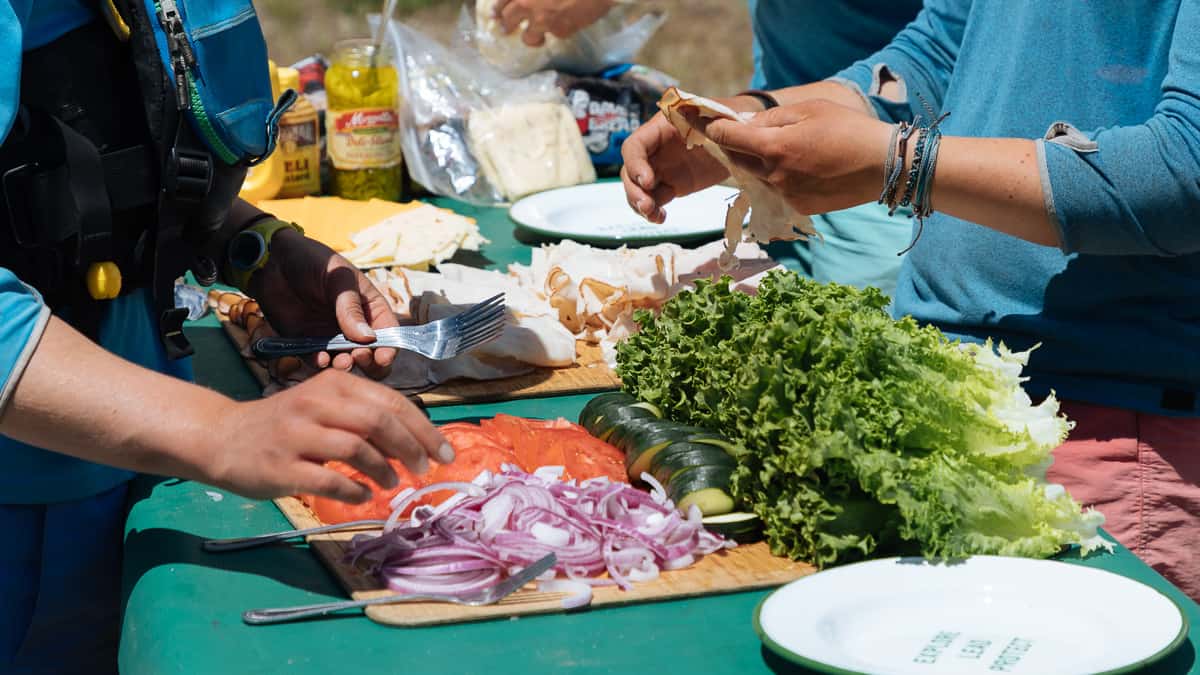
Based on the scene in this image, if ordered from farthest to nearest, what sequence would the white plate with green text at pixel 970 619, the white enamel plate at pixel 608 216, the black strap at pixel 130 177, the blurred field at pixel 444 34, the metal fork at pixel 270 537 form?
the blurred field at pixel 444 34
the white enamel plate at pixel 608 216
the black strap at pixel 130 177
the metal fork at pixel 270 537
the white plate with green text at pixel 970 619

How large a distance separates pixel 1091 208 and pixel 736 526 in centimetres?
85

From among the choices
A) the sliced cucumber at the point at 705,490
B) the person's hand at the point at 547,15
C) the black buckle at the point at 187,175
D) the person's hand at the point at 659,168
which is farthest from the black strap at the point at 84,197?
the person's hand at the point at 547,15

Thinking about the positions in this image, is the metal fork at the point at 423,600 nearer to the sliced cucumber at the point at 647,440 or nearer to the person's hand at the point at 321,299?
the sliced cucumber at the point at 647,440

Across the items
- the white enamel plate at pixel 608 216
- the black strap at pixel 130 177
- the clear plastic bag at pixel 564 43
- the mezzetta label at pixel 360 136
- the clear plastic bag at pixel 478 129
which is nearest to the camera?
the black strap at pixel 130 177

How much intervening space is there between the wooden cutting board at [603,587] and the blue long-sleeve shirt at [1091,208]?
0.83 meters

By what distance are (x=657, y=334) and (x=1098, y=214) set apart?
0.83 m

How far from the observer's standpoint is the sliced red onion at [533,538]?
6.04 feet

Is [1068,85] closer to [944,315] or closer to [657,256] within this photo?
[944,315]

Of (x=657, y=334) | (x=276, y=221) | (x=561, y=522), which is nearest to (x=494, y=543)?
(x=561, y=522)

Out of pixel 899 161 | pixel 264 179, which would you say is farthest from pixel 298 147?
pixel 899 161

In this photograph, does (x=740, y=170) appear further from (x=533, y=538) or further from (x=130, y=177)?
(x=130, y=177)

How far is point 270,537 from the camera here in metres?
1.99

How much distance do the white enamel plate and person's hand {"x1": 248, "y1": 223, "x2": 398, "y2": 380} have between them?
4.06 ft

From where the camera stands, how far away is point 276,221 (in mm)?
2713
